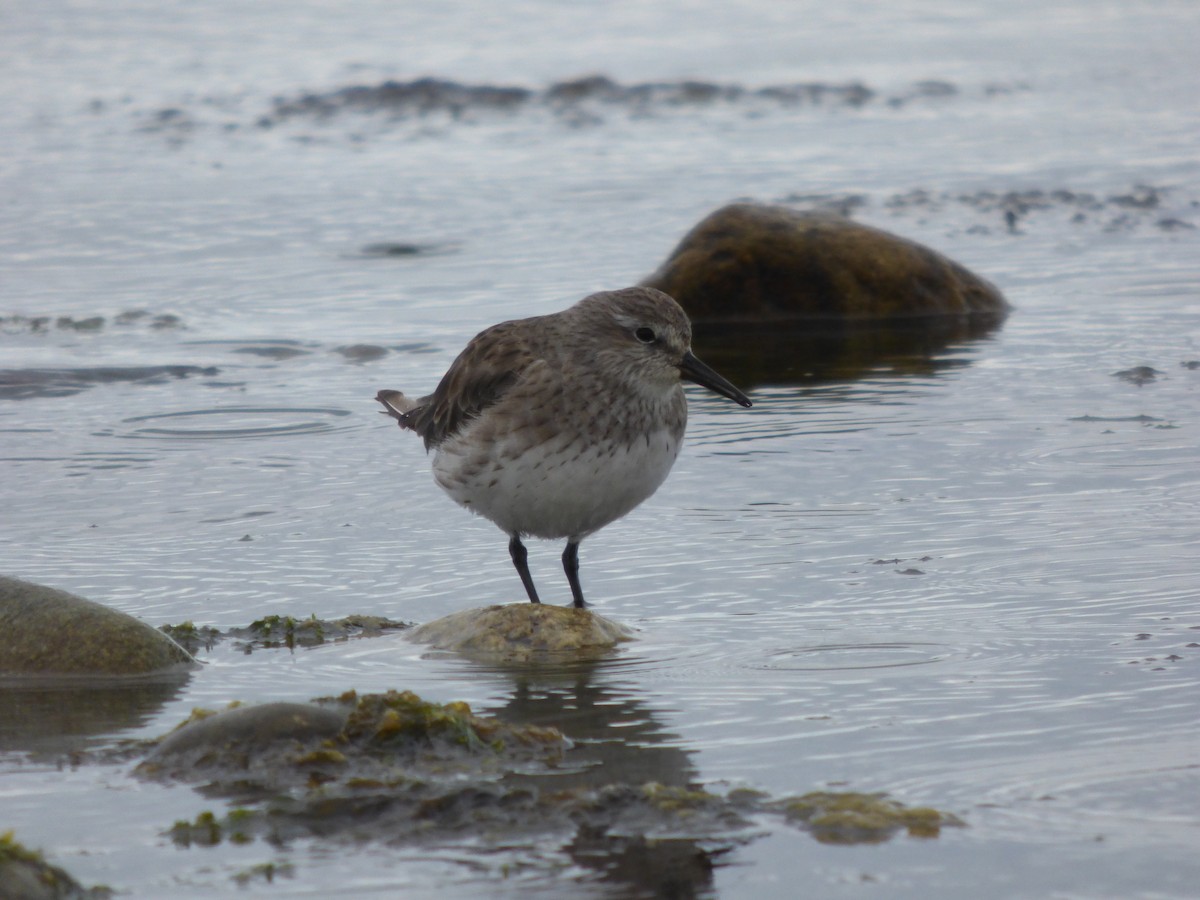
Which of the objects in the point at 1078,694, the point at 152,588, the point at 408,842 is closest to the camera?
the point at 408,842

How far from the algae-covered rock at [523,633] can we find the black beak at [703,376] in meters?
1.07

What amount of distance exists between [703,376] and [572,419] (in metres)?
0.67

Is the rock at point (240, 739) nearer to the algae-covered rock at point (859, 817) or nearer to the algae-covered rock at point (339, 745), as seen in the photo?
the algae-covered rock at point (339, 745)

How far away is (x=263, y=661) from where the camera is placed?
18.3 ft

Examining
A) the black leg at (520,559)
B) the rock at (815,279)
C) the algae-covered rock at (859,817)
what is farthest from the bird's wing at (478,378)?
the rock at (815,279)

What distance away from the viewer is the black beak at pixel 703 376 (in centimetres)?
634

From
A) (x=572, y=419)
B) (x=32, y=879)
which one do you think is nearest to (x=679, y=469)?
(x=572, y=419)

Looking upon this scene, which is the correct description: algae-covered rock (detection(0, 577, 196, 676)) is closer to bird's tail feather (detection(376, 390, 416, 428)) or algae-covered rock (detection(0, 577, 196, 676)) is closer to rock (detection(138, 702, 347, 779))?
rock (detection(138, 702, 347, 779))

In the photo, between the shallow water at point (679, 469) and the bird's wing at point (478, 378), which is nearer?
the shallow water at point (679, 469)

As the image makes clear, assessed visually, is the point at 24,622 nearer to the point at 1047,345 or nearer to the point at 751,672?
the point at 751,672

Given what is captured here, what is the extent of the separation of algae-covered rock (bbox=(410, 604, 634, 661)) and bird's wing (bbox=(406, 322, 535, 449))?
2.86ft

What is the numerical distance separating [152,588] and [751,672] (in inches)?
99.8

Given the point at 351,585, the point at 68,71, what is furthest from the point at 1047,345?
the point at 68,71

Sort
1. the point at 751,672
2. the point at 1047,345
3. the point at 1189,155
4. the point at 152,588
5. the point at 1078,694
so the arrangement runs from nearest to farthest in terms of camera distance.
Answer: the point at 1078,694, the point at 751,672, the point at 152,588, the point at 1047,345, the point at 1189,155
